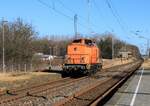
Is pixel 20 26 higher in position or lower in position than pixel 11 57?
higher

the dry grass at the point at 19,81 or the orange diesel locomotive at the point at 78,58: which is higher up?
the orange diesel locomotive at the point at 78,58

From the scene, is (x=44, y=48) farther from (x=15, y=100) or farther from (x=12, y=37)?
(x=15, y=100)

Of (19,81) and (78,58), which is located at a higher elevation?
(78,58)

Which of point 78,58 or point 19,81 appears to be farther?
point 78,58

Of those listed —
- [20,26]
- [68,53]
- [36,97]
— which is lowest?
[36,97]

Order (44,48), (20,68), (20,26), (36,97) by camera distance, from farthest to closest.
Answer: (44,48) → (20,26) → (20,68) → (36,97)

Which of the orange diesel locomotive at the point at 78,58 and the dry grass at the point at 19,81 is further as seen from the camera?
the orange diesel locomotive at the point at 78,58

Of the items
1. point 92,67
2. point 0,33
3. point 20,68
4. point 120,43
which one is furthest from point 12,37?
point 120,43

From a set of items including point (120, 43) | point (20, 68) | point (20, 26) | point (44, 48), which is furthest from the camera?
point (120, 43)

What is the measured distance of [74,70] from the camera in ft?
139

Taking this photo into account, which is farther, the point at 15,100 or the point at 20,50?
the point at 20,50

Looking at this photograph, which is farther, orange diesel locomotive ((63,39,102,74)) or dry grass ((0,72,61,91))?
orange diesel locomotive ((63,39,102,74))

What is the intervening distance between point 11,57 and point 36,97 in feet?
128

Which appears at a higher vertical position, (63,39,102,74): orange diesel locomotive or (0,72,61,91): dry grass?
(63,39,102,74): orange diesel locomotive
